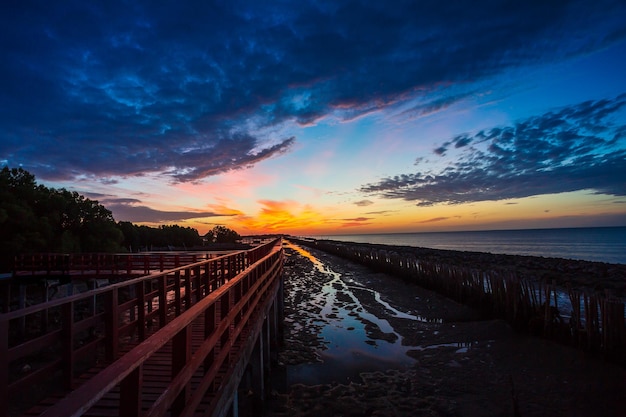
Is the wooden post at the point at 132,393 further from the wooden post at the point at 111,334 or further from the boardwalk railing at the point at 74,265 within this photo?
the boardwalk railing at the point at 74,265

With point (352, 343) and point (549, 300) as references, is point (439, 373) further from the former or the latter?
point (549, 300)

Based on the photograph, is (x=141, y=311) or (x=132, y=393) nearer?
(x=132, y=393)

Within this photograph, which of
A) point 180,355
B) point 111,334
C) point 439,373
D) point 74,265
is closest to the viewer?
point 180,355

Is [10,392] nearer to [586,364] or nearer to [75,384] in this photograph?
[75,384]

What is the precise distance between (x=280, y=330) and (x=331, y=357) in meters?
2.51

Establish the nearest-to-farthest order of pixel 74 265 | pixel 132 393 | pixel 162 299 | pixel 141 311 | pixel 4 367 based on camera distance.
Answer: pixel 132 393 < pixel 4 367 < pixel 162 299 < pixel 141 311 < pixel 74 265

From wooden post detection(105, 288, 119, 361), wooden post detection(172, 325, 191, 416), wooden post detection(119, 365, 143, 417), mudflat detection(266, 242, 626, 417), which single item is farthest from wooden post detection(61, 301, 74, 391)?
mudflat detection(266, 242, 626, 417)

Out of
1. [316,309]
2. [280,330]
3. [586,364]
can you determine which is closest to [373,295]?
[316,309]

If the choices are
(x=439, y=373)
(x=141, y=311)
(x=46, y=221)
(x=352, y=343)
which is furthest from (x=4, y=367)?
(x=46, y=221)

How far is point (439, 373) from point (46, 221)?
33.5 meters

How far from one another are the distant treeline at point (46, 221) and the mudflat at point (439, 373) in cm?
2425

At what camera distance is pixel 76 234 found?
3512cm

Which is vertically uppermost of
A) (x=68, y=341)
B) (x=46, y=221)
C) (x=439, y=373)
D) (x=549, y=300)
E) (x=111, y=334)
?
(x=46, y=221)

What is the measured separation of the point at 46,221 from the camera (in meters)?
29.7
